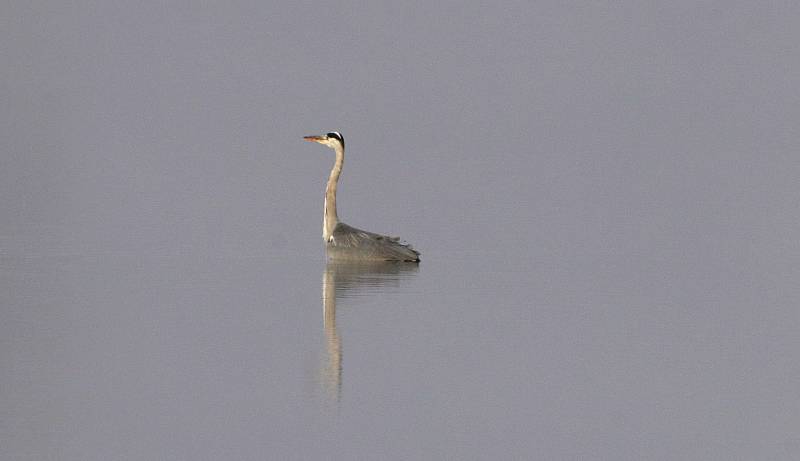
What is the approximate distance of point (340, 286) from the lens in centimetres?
1938

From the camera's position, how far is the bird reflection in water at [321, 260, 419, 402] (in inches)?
448

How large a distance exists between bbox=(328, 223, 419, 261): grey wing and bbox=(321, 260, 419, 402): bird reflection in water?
0.44 ft

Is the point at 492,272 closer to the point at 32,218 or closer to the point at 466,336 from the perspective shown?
the point at 466,336

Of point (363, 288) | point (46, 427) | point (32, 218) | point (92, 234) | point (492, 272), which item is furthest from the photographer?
point (32, 218)

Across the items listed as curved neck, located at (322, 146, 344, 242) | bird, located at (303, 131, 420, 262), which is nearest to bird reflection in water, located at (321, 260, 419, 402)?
bird, located at (303, 131, 420, 262)

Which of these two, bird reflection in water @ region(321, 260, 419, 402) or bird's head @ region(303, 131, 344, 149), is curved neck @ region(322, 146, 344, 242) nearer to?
bird's head @ region(303, 131, 344, 149)

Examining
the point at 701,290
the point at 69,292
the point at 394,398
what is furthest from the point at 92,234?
the point at 394,398

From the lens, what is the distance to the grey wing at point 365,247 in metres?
24.4

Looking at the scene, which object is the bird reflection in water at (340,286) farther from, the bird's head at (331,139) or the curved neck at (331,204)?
the bird's head at (331,139)

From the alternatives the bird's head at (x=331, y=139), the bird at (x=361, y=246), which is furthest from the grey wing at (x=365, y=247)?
the bird's head at (x=331, y=139)

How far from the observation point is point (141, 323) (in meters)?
14.6

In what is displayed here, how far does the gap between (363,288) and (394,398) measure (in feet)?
28.5

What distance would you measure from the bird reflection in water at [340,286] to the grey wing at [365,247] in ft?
0.44

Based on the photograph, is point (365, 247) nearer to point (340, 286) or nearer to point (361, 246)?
point (361, 246)
